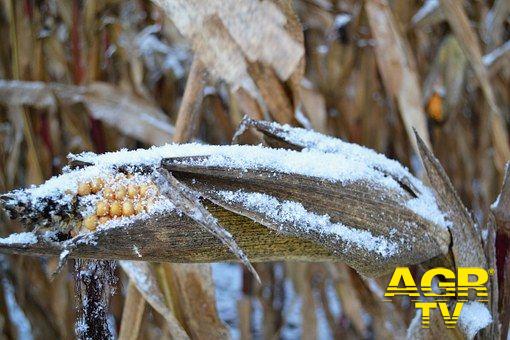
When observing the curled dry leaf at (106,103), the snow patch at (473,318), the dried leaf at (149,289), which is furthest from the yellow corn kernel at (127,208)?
the curled dry leaf at (106,103)

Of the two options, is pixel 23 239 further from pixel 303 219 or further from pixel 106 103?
pixel 106 103

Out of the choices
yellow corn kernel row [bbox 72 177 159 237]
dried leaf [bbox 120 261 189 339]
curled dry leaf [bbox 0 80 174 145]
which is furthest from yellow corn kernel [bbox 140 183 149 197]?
curled dry leaf [bbox 0 80 174 145]

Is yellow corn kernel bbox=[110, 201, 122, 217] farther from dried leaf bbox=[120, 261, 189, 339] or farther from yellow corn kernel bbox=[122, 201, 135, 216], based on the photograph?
dried leaf bbox=[120, 261, 189, 339]

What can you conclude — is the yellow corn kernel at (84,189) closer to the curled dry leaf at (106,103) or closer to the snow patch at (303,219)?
the snow patch at (303,219)

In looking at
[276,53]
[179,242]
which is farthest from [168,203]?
[276,53]

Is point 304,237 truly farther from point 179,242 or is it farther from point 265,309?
point 265,309
